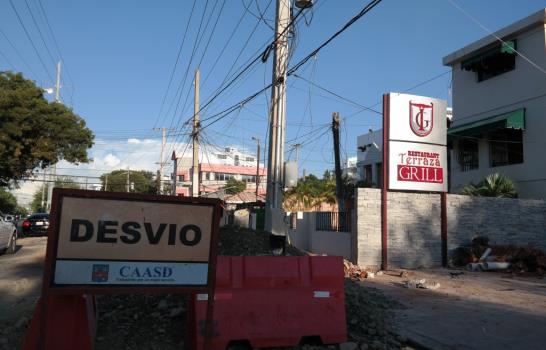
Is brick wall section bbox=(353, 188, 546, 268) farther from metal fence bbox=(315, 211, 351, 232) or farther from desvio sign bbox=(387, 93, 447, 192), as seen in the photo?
metal fence bbox=(315, 211, 351, 232)

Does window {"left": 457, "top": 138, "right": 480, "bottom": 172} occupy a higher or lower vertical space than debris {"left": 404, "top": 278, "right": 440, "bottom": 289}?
higher

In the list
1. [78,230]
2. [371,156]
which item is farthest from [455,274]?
[371,156]

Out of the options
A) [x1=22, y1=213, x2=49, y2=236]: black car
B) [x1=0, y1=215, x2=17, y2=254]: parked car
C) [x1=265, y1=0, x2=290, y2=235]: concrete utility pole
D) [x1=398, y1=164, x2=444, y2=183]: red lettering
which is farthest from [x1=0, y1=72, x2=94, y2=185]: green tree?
[x1=398, y1=164, x2=444, y2=183]: red lettering

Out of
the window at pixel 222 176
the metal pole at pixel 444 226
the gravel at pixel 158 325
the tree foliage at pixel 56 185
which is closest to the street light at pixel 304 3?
the metal pole at pixel 444 226

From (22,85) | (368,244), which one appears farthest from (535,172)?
(22,85)

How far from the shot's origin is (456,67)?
2647 cm

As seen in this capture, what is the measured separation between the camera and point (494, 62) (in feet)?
78.2

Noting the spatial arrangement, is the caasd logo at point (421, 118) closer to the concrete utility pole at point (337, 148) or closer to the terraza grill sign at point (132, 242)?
the concrete utility pole at point (337, 148)

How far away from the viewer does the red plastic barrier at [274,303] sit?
5.92 metres

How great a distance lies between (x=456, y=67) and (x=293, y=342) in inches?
928

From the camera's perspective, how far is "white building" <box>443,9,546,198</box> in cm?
2159

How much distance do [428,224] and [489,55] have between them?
1127cm

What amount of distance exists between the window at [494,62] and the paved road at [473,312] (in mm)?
12747

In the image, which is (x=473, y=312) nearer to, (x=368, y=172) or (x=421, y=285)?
(x=421, y=285)
